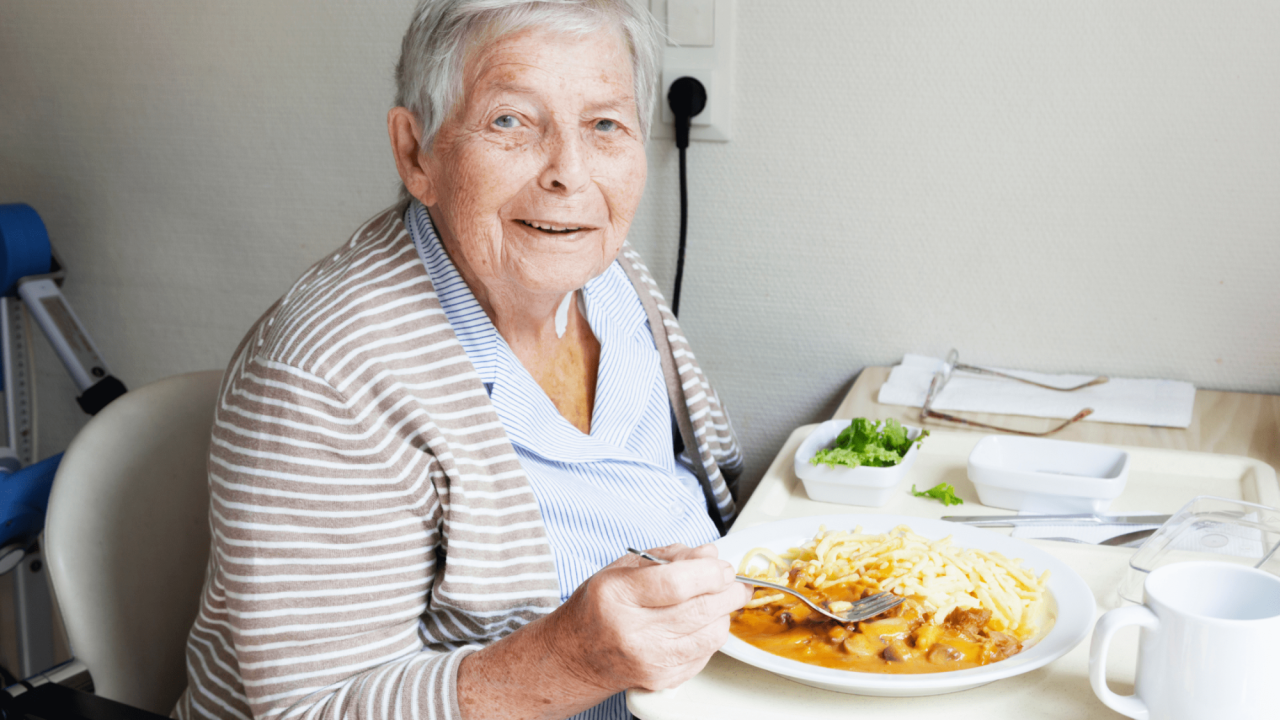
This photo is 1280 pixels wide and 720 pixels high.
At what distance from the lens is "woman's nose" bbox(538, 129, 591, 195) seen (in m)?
0.97

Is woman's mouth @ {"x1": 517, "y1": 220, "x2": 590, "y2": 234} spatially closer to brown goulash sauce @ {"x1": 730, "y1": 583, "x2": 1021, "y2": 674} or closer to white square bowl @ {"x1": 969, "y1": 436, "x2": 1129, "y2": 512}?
brown goulash sauce @ {"x1": 730, "y1": 583, "x2": 1021, "y2": 674}

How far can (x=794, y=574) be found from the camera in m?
0.86

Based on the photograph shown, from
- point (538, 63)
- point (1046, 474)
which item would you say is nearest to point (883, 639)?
point (1046, 474)

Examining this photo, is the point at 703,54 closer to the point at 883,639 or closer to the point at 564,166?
the point at 564,166

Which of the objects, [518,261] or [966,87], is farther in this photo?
[966,87]

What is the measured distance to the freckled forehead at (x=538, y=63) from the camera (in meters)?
0.95

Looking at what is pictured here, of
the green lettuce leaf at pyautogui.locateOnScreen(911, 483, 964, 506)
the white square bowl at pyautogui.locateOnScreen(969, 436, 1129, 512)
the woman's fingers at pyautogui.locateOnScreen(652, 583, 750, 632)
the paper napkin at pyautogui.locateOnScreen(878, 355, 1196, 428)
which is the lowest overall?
the paper napkin at pyautogui.locateOnScreen(878, 355, 1196, 428)

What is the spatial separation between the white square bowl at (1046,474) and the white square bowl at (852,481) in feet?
0.29

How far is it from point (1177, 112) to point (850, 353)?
24.2 inches

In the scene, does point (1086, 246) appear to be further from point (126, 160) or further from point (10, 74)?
point (10, 74)

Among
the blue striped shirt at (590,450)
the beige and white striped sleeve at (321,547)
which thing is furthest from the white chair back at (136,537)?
the blue striped shirt at (590,450)

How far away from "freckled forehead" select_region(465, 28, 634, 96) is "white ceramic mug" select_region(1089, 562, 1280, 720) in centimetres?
67

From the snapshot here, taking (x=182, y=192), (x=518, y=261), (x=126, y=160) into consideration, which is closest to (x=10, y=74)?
(x=126, y=160)

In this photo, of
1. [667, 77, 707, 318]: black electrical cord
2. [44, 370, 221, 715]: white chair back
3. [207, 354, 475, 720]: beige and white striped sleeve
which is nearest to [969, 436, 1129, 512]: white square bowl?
[207, 354, 475, 720]: beige and white striped sleeve
